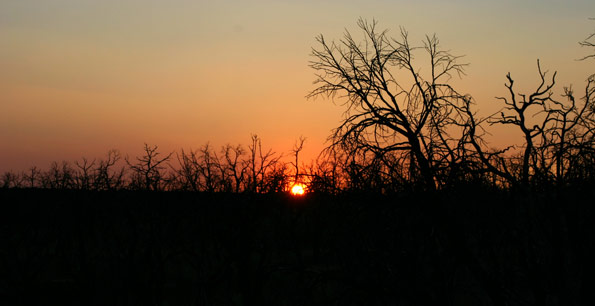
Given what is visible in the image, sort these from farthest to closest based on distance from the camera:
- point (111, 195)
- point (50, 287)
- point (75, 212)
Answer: point (111, 195) → point (75, 212) → point (50, 287)

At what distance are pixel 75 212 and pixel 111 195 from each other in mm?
4173

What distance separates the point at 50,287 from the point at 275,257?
1830cm

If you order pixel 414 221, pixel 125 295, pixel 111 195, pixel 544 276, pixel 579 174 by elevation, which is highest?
pixel 111 195

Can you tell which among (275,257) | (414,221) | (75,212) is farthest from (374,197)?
(75,212)

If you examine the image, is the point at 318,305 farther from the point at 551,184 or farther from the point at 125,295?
the point at 125,295

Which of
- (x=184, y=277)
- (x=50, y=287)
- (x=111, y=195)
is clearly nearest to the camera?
(x=50, y=287)

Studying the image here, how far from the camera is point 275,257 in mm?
52969

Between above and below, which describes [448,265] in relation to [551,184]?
below

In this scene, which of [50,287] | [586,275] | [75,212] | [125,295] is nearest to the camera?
[586,275]

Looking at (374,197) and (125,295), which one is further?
(125,295)

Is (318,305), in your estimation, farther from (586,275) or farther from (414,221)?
(586,275)

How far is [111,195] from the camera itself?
182 feet

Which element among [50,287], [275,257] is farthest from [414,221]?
[275,257]

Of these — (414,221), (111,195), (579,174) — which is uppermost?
(111,195)
